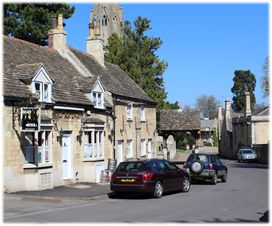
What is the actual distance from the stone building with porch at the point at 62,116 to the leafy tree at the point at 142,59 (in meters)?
10.7

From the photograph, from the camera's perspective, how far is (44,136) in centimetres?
2125

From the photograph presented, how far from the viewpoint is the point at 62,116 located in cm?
2289

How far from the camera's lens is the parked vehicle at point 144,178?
18.7m

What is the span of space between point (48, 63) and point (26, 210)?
13175 mm

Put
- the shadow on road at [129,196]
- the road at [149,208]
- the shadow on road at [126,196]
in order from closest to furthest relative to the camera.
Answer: the road at [149,208]
the shadow on road at [129,196]
the shadow on road at [126,196]

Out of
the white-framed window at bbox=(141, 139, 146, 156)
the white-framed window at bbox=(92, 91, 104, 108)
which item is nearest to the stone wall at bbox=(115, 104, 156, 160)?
the white-framed window at bbox=(141, 139, 146, 156)

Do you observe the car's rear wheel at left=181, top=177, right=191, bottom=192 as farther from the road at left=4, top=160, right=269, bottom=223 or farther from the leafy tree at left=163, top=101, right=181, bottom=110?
the leafy tree at left=163, top=101, right=181, bottom=110

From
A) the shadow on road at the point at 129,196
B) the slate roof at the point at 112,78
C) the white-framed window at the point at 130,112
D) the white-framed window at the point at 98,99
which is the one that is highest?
the slate roof at the point at 112,78

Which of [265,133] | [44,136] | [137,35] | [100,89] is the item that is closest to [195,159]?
[100,89]

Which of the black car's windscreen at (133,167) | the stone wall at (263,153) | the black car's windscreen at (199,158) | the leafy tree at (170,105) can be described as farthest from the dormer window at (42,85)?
the stone wall at (263,153)

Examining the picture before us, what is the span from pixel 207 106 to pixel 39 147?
110 meters

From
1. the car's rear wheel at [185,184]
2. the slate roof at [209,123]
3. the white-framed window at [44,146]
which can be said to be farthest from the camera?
the slate roof at [209,123]

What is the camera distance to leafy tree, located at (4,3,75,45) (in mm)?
43344

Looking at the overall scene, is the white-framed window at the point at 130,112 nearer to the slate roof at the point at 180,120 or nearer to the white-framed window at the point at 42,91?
the white-framed window at the point at 42,91
